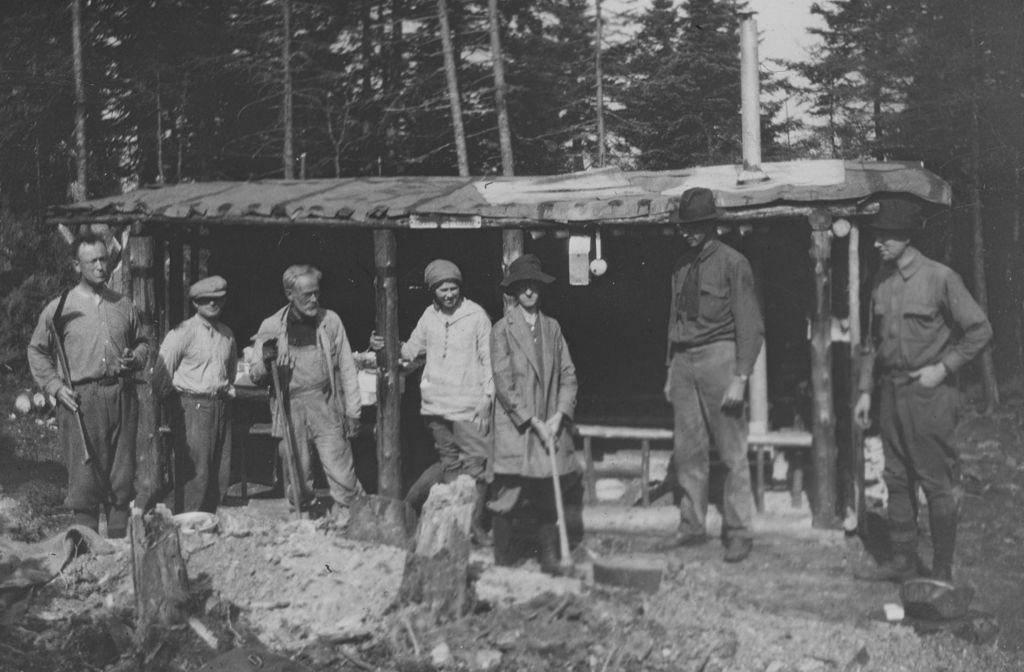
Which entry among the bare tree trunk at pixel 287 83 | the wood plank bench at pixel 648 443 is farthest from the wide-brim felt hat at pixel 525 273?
the bare tree trunk at pixel 287 83

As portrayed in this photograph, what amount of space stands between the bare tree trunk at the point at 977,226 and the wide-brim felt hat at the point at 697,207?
10965mm

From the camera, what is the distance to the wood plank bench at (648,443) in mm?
7773

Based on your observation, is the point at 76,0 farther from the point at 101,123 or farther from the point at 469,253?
the point at 469,253

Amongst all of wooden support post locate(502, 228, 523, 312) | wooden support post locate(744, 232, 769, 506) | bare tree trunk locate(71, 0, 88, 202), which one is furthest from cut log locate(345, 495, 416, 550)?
bare tree trunk locate(71, 0, 88, 202)

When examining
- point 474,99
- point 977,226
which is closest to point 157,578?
point 977,226

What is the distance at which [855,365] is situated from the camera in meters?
7.23

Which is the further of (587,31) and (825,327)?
(587,31)

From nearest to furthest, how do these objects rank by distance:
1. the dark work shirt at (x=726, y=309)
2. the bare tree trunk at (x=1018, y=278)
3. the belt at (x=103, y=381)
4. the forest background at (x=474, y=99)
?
the dark work shirt at (x=726, y=309) → the belt at (x=103, y=381) → the forest background at (x=474, y=99) → the bare tree trunk at (x=1018, y=278)

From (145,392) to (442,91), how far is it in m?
13.8

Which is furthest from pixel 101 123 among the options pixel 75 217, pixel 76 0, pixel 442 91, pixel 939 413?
pixel 939 413

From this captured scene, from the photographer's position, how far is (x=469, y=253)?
11.0 metres

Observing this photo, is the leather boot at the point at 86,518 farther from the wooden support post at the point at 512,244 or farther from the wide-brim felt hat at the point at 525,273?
the wooden support post at the point at 512,244

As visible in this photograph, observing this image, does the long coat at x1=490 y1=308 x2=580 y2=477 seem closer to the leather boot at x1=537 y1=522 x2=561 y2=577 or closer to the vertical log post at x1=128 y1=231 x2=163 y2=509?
the leather boot at x1=537 y1=522 x2=561 y2=577

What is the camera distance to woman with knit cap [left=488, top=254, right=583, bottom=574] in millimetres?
6668
